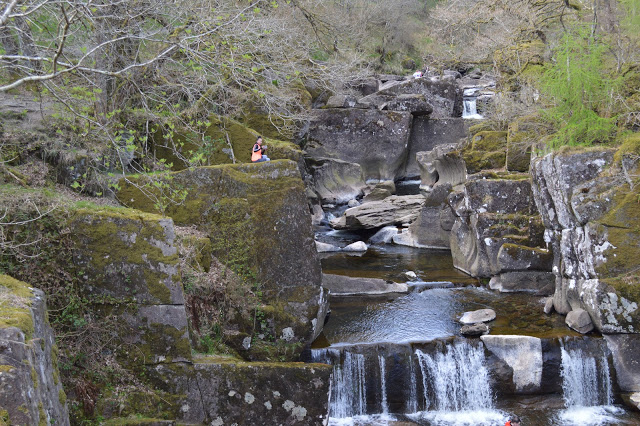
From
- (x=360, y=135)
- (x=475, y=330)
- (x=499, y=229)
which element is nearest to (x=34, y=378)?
(x=475, y=330)

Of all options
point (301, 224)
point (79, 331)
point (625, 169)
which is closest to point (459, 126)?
point (625, 169)

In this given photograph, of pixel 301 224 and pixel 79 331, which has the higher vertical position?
pixel 301 224

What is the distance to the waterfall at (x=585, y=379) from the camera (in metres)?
8.60

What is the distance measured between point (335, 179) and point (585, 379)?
558 inches

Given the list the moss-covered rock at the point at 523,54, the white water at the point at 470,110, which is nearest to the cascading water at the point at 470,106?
the white water at the point at 470,110

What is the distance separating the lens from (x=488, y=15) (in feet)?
46.2

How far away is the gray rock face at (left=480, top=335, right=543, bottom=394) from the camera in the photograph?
869cm

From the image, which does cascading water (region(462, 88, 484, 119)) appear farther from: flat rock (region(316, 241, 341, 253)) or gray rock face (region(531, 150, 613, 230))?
gray rock face (region(531, 150, 613, 230))

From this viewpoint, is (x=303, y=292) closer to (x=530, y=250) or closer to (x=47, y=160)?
(x=47, y=160)

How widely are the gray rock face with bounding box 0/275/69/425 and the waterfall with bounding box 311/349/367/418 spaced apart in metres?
4.54

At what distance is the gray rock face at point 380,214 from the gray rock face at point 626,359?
8916mm

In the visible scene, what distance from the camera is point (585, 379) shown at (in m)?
8.66

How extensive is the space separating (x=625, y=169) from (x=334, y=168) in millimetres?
13469

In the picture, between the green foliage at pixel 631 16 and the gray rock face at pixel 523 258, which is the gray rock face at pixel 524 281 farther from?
the green foliage at pixel 631 16
